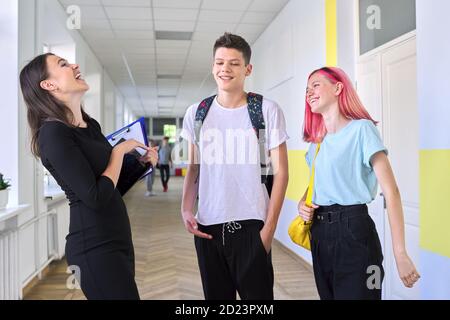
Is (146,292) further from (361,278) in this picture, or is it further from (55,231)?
(361,278)

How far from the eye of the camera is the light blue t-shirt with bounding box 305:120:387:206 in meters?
1.37

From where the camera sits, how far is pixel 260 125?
1.53 m

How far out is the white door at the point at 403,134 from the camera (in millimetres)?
2609

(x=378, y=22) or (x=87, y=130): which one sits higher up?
(x=378, y=22)

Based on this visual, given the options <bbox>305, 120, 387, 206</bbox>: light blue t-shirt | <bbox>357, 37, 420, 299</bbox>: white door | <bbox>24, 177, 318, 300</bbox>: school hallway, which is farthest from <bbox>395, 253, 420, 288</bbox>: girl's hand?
<bbox>24, 177, 318, 300</bbox>: school hallway

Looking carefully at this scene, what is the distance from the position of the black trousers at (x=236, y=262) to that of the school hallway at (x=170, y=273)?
1.86 metres

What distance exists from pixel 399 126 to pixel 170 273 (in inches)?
99.8

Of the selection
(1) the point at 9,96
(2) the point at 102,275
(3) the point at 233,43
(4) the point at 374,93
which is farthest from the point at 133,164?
(1) the point at 9,96

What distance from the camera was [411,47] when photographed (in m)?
2.60

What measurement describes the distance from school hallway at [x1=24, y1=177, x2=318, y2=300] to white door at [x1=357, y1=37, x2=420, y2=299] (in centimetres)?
85

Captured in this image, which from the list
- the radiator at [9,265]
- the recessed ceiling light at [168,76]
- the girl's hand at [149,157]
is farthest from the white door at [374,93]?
the recessed ceiling light at [168,76]

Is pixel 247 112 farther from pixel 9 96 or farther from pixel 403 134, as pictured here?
pixel 9 96

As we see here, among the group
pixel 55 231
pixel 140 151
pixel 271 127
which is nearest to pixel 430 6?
pixel 271 127
